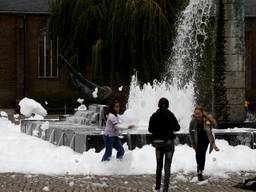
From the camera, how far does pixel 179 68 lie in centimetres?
2898

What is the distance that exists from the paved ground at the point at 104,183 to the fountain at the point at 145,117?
2.47m

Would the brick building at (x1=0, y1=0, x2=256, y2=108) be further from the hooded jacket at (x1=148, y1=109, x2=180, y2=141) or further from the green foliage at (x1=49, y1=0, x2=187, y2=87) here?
the hooded jacket at (x1=148, y1=109, x2=180, y2=141)

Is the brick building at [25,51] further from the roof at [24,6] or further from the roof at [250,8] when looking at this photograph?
the roof at [250,8]

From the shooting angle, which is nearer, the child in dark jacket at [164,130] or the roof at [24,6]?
the child in dark jacket at [164,130]

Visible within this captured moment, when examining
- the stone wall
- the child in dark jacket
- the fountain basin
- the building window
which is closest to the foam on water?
the stone wall

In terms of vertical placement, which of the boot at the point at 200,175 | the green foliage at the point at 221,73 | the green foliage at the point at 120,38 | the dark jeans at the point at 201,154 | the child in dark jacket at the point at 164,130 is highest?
the green foliage at the point at 120,38

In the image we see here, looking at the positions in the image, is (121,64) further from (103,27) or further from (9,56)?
(9,56)

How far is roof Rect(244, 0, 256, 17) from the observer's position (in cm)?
5266

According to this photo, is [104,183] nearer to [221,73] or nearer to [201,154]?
[201,154]

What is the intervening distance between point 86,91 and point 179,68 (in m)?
5.19

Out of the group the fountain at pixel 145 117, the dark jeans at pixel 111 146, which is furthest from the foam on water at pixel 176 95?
the dark jeans at pixel 111 146

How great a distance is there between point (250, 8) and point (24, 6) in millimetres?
18657

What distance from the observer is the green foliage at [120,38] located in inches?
1339

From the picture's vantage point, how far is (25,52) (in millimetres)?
50031
